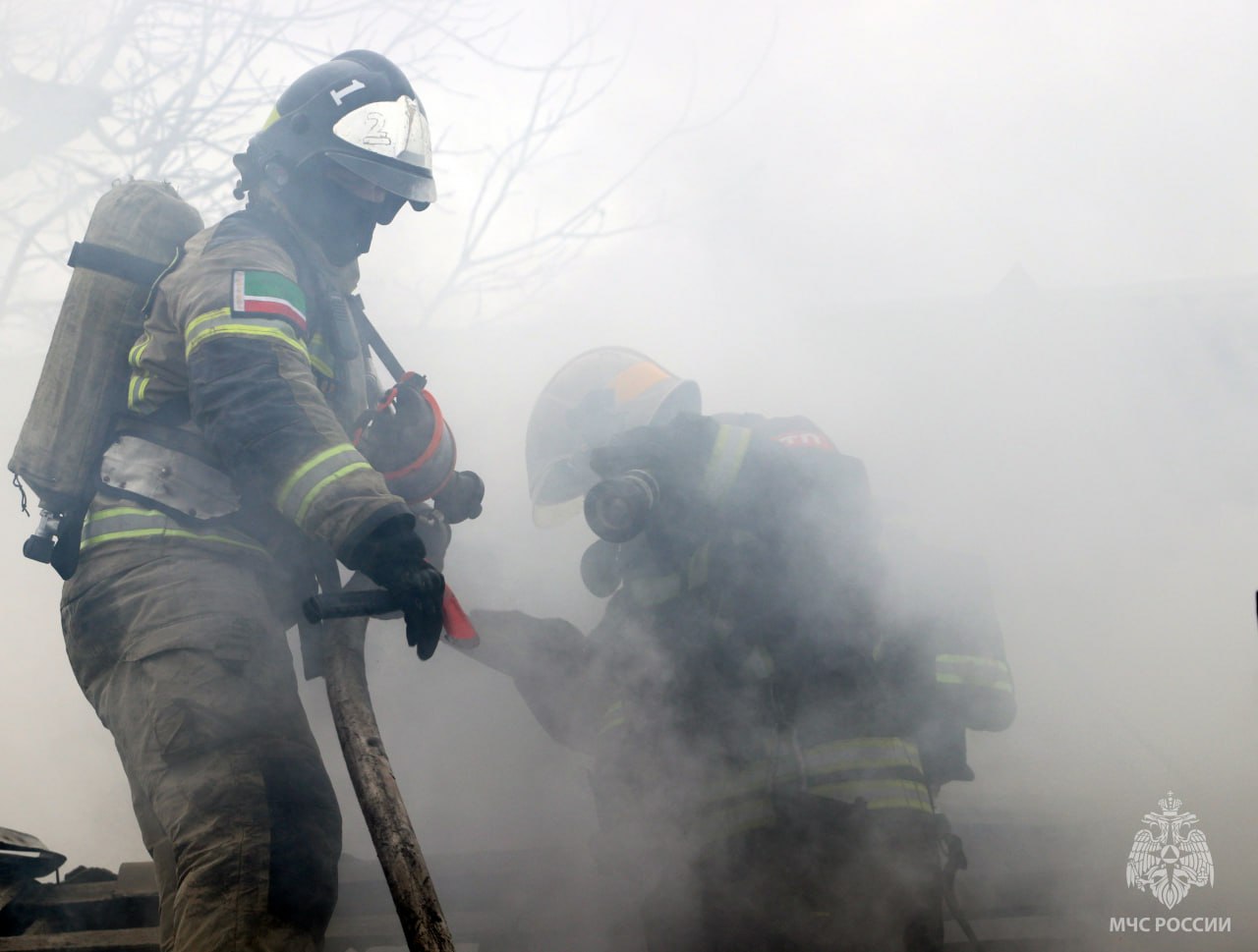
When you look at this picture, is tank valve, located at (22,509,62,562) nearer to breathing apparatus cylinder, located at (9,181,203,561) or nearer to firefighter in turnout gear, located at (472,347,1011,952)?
breathing apparatus cylinder, located at (9,181,203,561)

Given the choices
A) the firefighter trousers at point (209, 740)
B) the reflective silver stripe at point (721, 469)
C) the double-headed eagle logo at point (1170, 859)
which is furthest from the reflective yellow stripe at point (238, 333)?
A: the double-headed eagle logo at point (1170, 859)

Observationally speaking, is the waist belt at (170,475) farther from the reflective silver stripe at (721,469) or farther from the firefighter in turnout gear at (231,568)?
the reflective silver stripe at (721,469)

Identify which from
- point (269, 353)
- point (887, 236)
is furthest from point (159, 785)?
point (887, 236)

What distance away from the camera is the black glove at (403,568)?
2.11 m

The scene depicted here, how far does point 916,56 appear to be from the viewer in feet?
20.6

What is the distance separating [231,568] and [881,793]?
1.90 metres

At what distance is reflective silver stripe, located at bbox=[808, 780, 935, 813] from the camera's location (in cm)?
305

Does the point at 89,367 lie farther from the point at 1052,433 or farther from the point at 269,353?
the point at 1052,433

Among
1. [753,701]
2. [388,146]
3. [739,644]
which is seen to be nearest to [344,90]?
[388,146]

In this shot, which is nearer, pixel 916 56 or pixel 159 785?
pixel 159 785

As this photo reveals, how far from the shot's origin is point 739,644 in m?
3.42

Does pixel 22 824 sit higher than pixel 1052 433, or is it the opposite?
pixel 1052 433

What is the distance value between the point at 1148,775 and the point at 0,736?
5.60m

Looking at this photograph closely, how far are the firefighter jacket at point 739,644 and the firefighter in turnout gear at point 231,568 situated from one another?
126 cm
